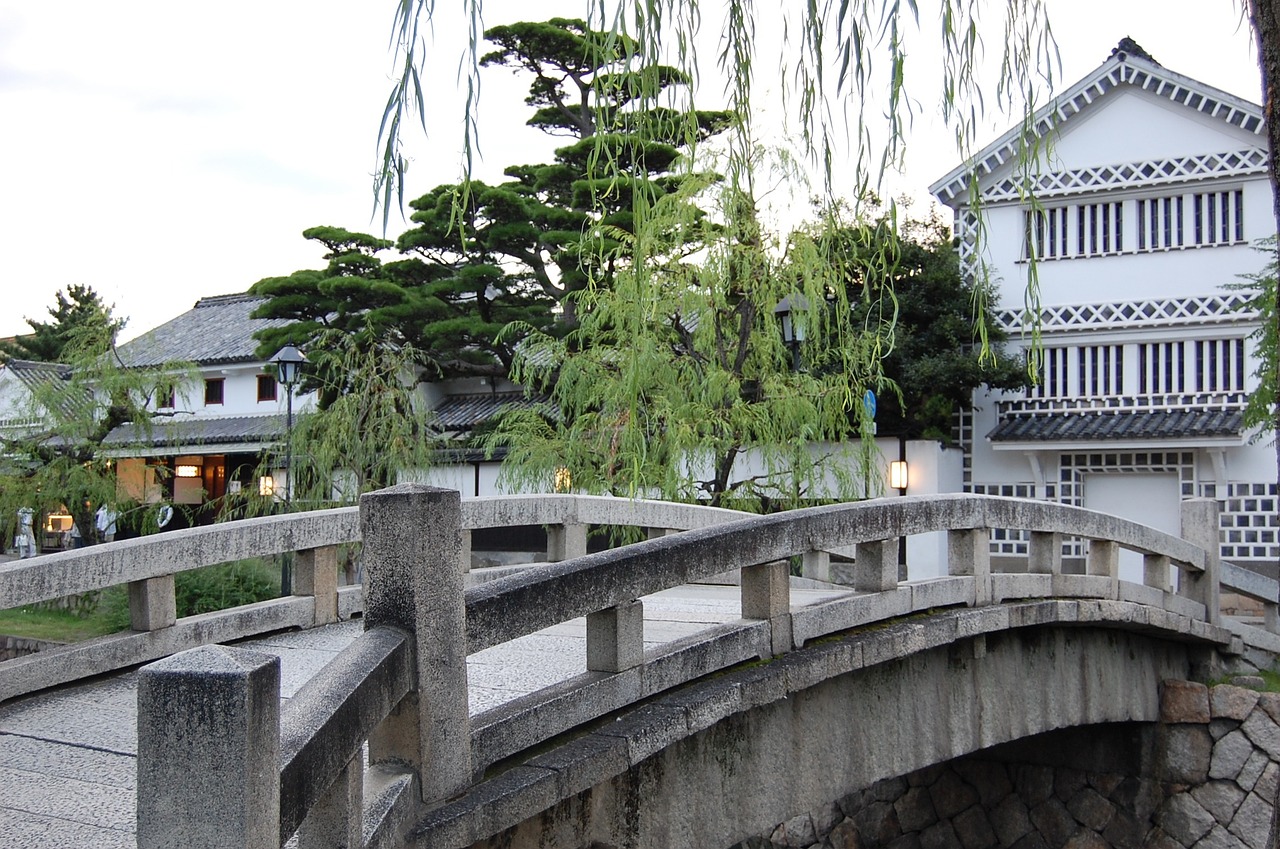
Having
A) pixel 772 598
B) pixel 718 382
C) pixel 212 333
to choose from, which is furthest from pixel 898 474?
pixel 212 333

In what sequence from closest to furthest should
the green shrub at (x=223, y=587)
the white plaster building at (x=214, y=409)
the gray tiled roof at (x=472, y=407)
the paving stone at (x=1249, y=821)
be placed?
the paving stone at (x=1249, y=821)
the green shrub at (x=223, y=587)
the gray tiled roof at (x=472, y=407)
the white plaster building at (x=214, y=409)

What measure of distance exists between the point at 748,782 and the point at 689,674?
709mm

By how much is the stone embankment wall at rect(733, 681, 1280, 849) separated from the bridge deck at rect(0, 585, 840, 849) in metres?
3.47

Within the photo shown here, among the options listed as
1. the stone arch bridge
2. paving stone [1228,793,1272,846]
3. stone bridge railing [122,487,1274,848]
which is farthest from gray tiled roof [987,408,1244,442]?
stone bridge railing [122,487,1274,848]

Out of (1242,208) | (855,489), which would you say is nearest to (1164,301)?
(1242,208)

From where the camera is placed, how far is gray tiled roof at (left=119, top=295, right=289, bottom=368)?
2478cm

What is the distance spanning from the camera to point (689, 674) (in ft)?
15.7

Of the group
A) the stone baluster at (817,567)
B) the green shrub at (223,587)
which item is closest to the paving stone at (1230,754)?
the stone baluster at (817,567)

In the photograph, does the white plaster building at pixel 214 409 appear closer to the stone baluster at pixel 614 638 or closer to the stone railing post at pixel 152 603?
the stone railing post at pixel 152 603

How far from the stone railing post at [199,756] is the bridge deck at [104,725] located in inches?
49.0

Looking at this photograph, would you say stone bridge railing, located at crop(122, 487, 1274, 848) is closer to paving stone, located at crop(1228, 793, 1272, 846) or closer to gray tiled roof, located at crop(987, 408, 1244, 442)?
paving stone, located at crop(1228, 793, 1272, 846)

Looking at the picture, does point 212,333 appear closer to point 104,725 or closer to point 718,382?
point 718,382

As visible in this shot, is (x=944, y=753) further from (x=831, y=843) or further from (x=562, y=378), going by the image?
(x=562, y=378)

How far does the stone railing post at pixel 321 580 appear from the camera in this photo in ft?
21.3
